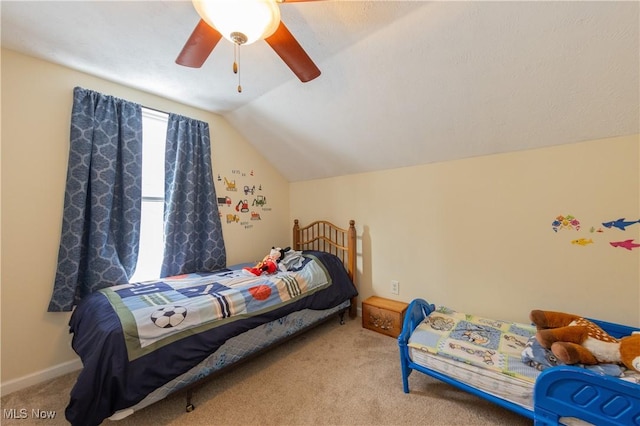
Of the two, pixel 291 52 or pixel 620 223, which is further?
pixel 620 223

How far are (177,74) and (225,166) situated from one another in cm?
111

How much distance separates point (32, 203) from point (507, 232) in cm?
366

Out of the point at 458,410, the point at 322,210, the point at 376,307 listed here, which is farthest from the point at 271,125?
the point at 458,410

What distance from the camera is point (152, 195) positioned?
258 cm

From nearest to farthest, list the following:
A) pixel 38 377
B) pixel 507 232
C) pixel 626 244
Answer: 1. pixel 626 244
2. pixel 38 377
3. pixel 507 232

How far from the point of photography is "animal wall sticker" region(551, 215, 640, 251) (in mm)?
1646

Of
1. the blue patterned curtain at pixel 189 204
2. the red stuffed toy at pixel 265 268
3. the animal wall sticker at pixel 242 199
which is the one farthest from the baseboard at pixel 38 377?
the animal wall sticker at pixel 242 199

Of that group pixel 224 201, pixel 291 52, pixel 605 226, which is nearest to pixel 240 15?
pixel 291 52

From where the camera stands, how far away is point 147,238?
253 cm

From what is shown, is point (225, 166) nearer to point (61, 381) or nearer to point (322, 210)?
point (322, 210)

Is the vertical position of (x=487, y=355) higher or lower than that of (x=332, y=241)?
lower

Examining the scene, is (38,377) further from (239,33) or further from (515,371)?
(515,371)

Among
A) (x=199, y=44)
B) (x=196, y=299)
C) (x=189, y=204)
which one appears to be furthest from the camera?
(x=189, y=204)

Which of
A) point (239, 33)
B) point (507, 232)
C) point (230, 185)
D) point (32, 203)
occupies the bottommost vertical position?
point (507, 232)
